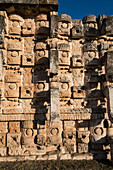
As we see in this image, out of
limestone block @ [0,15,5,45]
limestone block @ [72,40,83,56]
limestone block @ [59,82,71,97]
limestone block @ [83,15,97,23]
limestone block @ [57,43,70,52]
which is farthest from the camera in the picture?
limestone block @ [83,15,97,23]

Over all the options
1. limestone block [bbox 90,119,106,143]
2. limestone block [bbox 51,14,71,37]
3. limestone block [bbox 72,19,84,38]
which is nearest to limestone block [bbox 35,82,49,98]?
limestone block [bbox 51,14,71,37]

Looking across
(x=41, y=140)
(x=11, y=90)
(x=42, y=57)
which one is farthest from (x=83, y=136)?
(x=42, y=57)

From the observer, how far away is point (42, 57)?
603 centimetres

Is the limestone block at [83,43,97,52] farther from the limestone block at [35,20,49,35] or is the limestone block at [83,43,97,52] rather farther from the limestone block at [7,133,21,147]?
the limestone block at [7,133,21,147]

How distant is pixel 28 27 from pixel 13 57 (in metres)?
1.61

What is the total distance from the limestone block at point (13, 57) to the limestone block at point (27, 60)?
27cm

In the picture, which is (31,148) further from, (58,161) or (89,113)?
(89,113)

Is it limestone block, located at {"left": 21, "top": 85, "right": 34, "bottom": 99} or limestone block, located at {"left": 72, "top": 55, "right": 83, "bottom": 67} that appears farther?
limestone block, located at {"left": 72, "top": 55, "right": 83, "bottom": 67}

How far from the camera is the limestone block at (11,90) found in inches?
228

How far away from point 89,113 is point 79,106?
530 millimetres

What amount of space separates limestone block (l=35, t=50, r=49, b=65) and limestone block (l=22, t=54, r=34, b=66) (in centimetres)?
22

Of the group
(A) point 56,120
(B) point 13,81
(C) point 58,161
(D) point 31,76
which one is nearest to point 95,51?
(D) point 31,76

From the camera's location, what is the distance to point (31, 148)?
5480 millimetres

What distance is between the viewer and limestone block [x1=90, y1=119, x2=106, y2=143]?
5.55 meters
